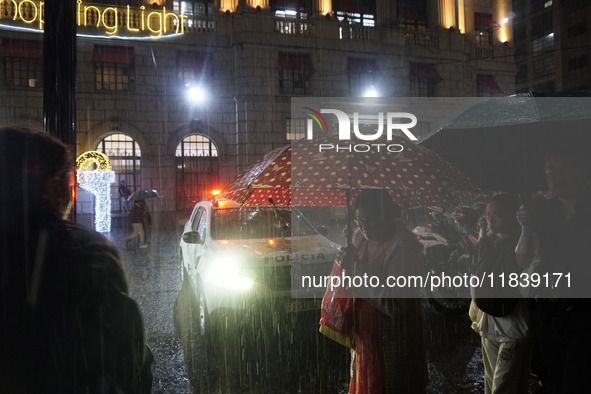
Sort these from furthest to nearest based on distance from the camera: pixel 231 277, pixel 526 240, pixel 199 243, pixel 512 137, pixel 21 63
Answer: pixel 21 63
pixel 199 243
pixel 231 277
pixel 512 137
pixel 526 240

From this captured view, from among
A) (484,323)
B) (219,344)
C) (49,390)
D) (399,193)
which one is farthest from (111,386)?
(219,344)

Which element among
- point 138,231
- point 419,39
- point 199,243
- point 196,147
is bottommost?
point 138,231

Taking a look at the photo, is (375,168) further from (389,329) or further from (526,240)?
(526,240)

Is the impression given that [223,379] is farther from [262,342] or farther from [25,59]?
[25,59]

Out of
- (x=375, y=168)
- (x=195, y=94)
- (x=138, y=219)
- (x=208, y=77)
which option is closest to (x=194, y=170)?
(x=195, y=94)

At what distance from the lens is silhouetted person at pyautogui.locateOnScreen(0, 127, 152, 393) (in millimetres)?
1554

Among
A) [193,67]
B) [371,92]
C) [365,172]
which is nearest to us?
[365,172]

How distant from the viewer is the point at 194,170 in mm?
22359

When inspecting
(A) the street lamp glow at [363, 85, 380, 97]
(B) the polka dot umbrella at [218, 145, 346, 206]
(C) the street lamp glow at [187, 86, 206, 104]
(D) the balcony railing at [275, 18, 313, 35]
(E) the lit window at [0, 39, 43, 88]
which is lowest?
(B) the polka dot umbrella at [218, 145, 346, 206]

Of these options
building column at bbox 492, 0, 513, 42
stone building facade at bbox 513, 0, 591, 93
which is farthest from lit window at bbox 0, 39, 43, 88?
stone building facade at bbox 513, 0, 591, 93

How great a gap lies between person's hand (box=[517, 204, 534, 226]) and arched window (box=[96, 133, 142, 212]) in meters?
20.4

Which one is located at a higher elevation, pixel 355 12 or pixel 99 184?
pixel 355 12

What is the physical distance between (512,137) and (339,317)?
3.08 metres

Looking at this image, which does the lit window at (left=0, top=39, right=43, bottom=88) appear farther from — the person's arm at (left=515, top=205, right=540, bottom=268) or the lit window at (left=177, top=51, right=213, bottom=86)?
the person's arm at (left=515, top=205, right=540, bottom=268)
